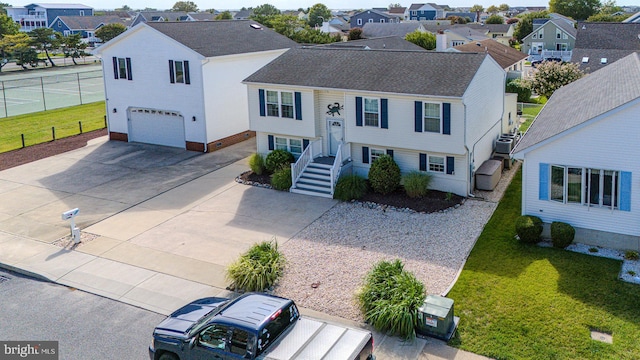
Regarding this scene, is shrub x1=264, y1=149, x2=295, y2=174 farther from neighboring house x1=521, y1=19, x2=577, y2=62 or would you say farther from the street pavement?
neighboring house x1=521, y1=19, x2=577, y2=62

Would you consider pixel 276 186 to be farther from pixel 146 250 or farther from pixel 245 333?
pixel 245 333

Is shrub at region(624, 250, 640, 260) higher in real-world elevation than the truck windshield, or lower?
lower

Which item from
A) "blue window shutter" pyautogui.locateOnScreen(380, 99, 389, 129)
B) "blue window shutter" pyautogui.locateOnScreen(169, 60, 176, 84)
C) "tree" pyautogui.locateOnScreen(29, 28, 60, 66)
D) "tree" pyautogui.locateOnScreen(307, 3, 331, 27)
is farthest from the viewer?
"tree" pyautogui.locateOnScreen(307, 3, 331, 27)

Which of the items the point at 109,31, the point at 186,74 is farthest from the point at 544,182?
the point at 109,31

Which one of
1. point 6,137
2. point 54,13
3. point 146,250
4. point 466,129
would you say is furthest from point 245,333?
point 54,13

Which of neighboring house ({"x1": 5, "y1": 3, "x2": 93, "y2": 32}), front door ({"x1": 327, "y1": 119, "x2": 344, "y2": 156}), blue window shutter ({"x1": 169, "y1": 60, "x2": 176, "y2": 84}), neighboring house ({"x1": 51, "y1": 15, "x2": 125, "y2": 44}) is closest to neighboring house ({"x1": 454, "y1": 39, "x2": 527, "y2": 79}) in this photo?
front door ({"x1": 327, "y1": 119, "x2": 344, "y2": 156})

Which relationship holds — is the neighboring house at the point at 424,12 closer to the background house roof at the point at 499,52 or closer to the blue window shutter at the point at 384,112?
the background house roof at the point at 499,52
